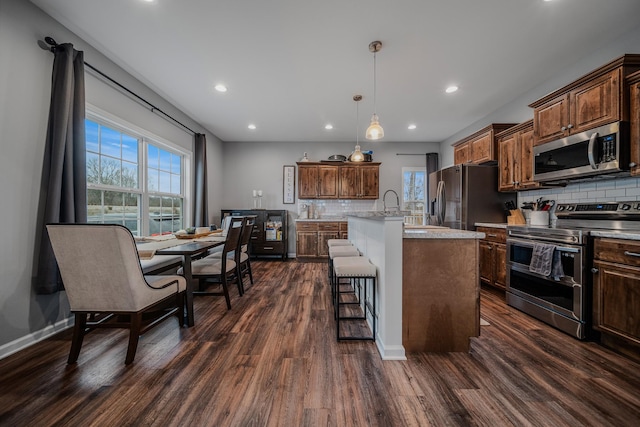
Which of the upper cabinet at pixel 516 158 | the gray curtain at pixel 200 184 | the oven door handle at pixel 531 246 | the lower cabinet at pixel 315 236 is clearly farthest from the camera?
the lower cabinet at pixel 315 236

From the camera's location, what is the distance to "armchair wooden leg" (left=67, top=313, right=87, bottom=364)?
168 cm

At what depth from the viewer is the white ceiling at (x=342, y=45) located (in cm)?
196

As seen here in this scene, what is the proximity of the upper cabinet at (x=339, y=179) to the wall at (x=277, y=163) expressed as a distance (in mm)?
408

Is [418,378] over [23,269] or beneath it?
beneath

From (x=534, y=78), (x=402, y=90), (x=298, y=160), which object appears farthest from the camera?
(x=298, y=160)

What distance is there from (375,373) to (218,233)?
2647mm

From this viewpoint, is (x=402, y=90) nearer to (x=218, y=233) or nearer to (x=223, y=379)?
(x=218, y=233)

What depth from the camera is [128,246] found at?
62.6 inches

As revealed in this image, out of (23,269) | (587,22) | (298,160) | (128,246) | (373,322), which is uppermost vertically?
(587,22)

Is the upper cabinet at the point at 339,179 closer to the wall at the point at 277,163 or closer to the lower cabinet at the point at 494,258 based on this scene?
the wall at the point at 277,163

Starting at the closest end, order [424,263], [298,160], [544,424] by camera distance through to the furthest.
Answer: [544,424], [424,263], [298,160]

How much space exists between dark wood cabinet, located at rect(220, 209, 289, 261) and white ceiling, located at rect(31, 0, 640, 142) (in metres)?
2.25

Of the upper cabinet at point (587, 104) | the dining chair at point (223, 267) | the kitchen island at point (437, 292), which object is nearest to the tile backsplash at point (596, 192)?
the upper cabinet at point (587, 104)

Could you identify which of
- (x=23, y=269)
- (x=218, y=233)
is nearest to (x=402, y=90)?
(x=218, y=233)
